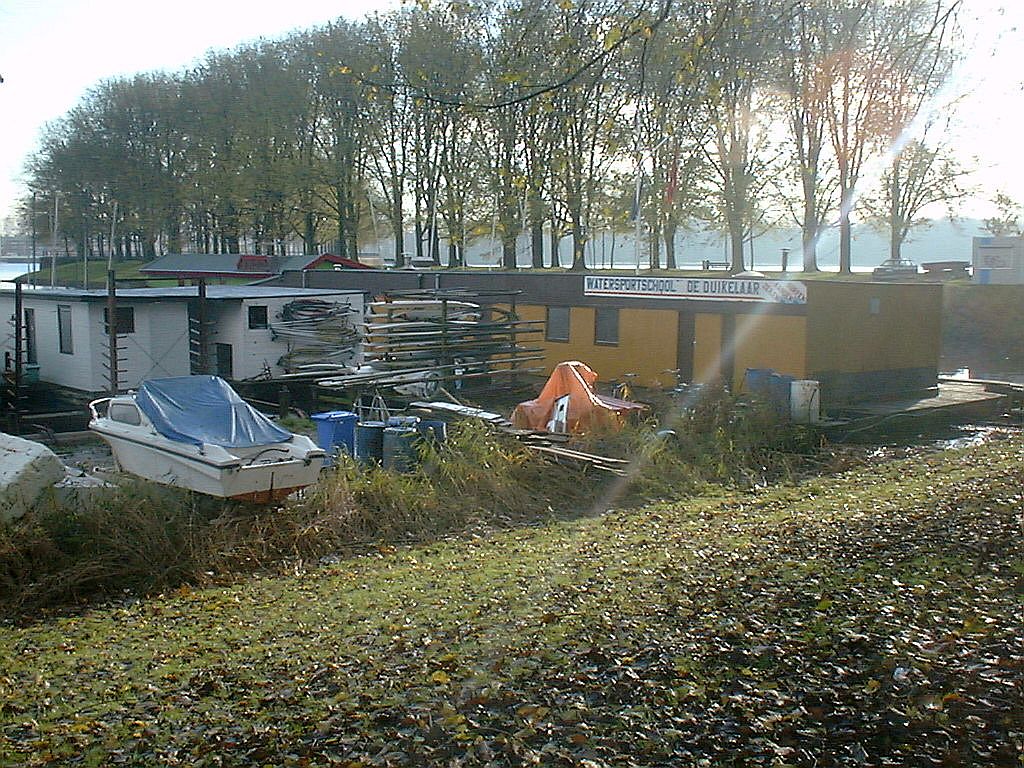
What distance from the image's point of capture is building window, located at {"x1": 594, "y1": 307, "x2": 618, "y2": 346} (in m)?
24.8

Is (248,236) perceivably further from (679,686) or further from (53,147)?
(679,686)

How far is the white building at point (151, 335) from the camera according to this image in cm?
2406

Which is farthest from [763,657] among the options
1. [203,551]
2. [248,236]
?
[248,236]

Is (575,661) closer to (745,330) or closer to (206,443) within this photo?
(206,443)

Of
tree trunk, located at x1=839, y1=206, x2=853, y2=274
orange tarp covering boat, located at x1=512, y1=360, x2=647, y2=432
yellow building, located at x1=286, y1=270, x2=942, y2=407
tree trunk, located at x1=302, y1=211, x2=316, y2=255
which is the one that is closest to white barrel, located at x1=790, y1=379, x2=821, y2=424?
yellow building, located at x1=286, y1=270, x2=942, y2=407

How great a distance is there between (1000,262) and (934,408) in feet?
86.2

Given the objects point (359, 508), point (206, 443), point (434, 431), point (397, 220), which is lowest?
point (359, 508)

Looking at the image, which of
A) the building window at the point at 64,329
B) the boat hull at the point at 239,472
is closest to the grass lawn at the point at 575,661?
the boat hull at the point at 239,472

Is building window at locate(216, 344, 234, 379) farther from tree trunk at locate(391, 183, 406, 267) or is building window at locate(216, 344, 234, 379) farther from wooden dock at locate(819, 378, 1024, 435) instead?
tree trunk at locate(391, 183, 406, 267)

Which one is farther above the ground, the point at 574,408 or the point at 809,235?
the point at 809,235

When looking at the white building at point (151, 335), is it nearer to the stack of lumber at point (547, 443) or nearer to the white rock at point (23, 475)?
the stack of lumber at point (547, 443)

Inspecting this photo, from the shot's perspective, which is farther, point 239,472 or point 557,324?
point 557,324

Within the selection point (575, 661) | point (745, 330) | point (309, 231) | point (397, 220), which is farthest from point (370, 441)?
point (309, 231)

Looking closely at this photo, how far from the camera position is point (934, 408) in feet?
69.3
